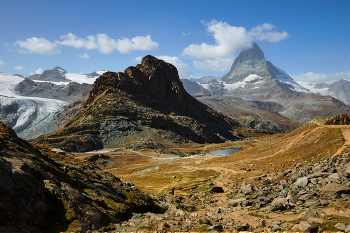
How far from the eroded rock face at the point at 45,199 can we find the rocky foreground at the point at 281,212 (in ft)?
6.06

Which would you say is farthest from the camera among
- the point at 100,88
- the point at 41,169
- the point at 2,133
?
the point at 100,88

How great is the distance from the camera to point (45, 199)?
1550cm

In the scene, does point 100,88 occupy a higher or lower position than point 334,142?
higher

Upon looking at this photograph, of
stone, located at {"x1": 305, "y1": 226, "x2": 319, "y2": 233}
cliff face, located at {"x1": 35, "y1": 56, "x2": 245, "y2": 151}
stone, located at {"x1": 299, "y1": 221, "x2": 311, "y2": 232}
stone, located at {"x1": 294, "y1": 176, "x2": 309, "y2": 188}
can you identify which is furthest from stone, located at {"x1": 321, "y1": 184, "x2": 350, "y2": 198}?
cliff face, located at {"x1": 35, "y1": 56, "x2": 245, "y2": 151}

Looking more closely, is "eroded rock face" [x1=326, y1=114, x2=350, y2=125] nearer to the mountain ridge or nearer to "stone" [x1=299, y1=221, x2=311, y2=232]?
"stone" [x1=299, y1=221, x2=311, y2=232]

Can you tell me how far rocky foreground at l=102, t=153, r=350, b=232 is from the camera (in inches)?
616

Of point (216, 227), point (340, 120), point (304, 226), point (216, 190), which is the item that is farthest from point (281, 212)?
point (340, 120)

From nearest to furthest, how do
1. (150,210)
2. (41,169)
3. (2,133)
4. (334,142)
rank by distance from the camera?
(41,169) < (2,133) < (150,210) < (334,142)

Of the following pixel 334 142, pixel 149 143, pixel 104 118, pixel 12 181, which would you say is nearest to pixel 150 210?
pixel 12 181

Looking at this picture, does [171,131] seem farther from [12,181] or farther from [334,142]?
[12,181]

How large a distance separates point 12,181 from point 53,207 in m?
3.12

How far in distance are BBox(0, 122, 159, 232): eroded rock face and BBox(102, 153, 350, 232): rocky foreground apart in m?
1.85

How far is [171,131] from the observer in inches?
6565

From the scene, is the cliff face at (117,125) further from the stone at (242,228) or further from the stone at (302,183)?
the stone at (242,228)
